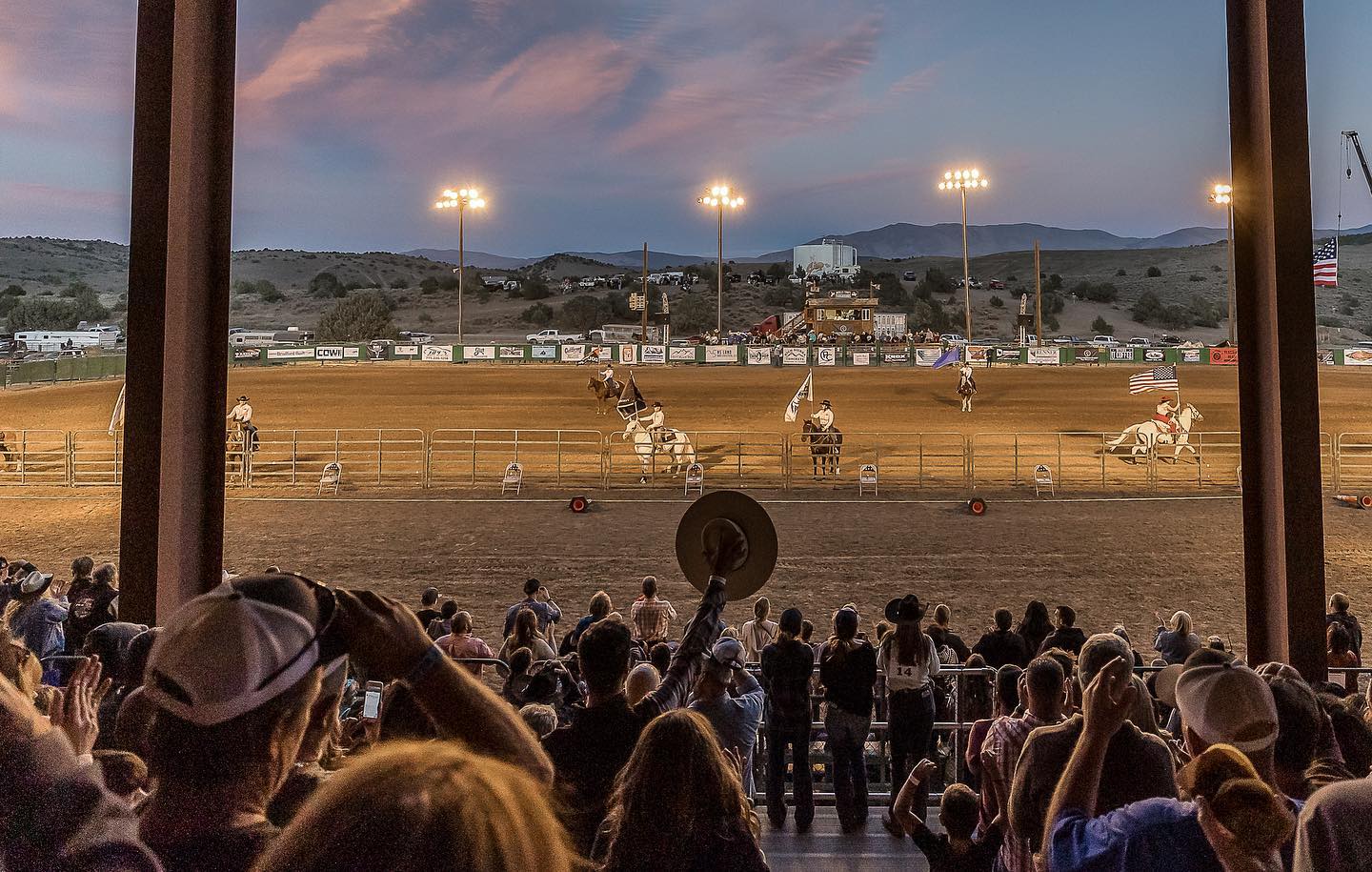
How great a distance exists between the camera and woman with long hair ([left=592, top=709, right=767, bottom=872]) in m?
1.95

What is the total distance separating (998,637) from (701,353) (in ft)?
134

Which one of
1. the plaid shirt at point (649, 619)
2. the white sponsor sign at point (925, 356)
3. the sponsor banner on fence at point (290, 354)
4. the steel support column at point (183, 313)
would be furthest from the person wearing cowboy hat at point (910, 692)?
the sponsor banner on fence at point (290, 354)

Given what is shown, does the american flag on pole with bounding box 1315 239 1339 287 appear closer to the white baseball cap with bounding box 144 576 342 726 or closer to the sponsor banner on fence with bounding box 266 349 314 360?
the white baseball cap with bounding box 144 576 342 726


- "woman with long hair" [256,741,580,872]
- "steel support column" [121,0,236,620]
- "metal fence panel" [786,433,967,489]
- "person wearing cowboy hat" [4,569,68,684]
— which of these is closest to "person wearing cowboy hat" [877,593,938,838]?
"steel support column" [121,0,236,620]

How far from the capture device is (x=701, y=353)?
47.4 metres

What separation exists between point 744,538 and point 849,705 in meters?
2.85

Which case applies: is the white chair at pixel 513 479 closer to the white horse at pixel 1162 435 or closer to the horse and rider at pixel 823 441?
the horse and rider at pixel 823 441

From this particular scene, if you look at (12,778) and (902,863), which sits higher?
(12,778)

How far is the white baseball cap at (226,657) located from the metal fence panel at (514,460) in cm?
1840

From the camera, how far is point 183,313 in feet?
17.9

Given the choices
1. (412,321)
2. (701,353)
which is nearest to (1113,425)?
(701,353)

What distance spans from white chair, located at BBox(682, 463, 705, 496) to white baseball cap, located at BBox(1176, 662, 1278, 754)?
17.8 m

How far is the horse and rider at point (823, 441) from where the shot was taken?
70.6 ft

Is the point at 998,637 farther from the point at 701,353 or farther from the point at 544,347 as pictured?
the point at 544,347
